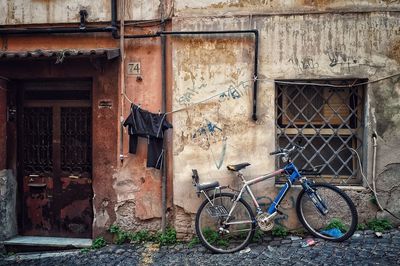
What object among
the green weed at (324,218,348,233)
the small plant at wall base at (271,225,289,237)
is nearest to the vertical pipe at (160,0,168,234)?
the small plant at wall base at (271,225,289,237)

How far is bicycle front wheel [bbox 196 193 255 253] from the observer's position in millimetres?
5688

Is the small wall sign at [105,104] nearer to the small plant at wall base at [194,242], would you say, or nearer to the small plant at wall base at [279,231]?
the small plant at wall base at [194,242]

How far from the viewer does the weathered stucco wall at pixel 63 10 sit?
6277 millimetres

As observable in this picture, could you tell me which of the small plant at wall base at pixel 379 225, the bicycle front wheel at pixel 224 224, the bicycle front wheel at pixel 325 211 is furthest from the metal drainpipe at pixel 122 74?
the small plant at wall base at pixel 379 225

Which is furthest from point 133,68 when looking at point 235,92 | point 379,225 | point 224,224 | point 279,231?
point 379,225

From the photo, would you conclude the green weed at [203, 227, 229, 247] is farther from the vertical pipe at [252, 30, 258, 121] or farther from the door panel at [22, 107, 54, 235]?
the door panel at [22, 107, 54, 235]

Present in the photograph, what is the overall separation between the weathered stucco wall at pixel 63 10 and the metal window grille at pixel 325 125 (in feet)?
8.43

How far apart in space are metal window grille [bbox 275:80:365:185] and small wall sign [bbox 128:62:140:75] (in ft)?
7.65

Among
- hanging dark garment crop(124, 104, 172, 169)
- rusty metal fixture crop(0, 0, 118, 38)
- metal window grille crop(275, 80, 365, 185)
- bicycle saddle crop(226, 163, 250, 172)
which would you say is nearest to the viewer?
bicycle saddle crop(226, 163, 250, 172)

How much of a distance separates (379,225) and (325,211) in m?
0.98

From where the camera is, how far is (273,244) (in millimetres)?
5727

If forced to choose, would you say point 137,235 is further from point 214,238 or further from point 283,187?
point 283,187

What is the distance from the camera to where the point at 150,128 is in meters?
6.04

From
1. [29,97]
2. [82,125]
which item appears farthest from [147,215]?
[29,97]
